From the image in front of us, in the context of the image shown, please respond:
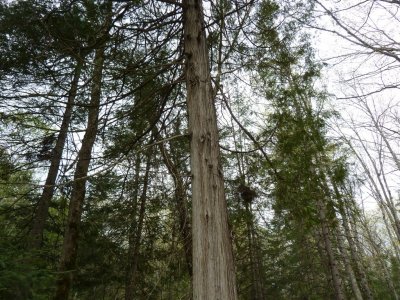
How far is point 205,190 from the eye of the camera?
2.45 metres

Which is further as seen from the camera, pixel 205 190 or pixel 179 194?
pixel 179 194

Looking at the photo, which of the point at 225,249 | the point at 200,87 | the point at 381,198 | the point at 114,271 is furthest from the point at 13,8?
the point at 381,198

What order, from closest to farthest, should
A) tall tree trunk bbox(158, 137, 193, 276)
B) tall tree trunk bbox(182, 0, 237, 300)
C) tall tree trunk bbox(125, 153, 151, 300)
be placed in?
tall tree trunk bbox(182, 0, 237, 300) → tall tree trunk bbox(158, 137, 193, 276) → tall tree trunk bbox(125, 153, 151, 300)

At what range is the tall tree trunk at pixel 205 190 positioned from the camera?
209cm

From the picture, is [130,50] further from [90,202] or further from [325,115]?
[325,115]

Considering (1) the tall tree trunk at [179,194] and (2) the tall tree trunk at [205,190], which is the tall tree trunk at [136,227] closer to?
(1) the tall tree trunk at [179,194]

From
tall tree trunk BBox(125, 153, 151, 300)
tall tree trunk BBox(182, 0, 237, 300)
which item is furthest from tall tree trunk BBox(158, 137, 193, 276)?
tall tree trunk BBox(125, 153, 151, 300)

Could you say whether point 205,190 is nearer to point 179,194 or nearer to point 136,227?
point 179,194

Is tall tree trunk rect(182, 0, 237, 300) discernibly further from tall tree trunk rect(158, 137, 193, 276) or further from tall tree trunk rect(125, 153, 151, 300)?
tall tree trunk rect(125, 153, 151, 300)

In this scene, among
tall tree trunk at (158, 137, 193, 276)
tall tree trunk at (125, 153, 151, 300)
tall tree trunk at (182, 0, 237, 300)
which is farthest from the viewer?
tall tree trunk at (125, 153, 151, 300)

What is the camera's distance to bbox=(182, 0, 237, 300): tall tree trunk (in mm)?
2092

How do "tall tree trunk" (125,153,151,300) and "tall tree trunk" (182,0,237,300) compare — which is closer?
"tall tree trunk" (182,0,237,300)

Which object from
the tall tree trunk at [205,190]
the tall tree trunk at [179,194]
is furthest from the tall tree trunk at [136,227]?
the tall tree trunk at [205,190]

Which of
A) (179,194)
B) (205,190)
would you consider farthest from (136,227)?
(205,190)
